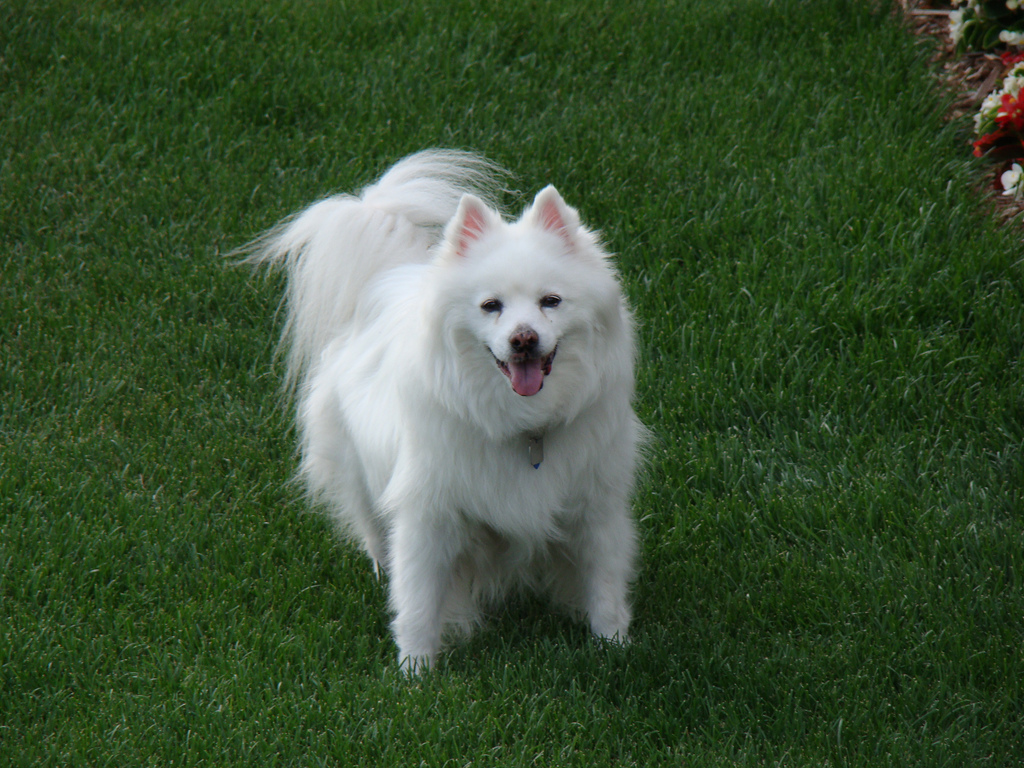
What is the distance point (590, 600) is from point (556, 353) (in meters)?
1.02

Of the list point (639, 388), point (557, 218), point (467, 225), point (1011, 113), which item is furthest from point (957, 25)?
point (467, 225)

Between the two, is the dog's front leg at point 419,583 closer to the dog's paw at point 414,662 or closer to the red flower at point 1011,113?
the dog's paw at point 414,662

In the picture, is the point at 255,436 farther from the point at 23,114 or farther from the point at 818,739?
the point at 23,114

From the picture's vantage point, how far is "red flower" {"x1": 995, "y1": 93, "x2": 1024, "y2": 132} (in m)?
5.64

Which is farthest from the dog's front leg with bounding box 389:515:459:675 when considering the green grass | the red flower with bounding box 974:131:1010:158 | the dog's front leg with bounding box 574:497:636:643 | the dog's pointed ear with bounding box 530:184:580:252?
the red flower with bounding box 974:131:1010:158

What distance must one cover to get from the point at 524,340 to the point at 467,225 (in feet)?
1.63

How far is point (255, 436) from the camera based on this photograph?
5078mm

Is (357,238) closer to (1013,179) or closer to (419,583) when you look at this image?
(419,583)

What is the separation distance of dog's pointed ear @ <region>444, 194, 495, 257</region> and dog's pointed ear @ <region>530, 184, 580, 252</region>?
0.15 meters

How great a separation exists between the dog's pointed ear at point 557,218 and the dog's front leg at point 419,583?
1.05m

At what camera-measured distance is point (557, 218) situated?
3453mm

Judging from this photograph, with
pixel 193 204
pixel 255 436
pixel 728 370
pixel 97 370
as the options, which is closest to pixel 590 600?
pixel 728 370

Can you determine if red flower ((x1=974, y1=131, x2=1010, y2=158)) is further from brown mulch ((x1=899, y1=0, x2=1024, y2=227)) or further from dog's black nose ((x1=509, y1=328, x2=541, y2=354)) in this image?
dog's black nose ((x1=509, y1=328, x2=541, y2=354))

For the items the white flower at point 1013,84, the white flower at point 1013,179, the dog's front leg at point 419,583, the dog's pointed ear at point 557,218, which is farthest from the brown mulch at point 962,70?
the dog's front leg at point 419,583
